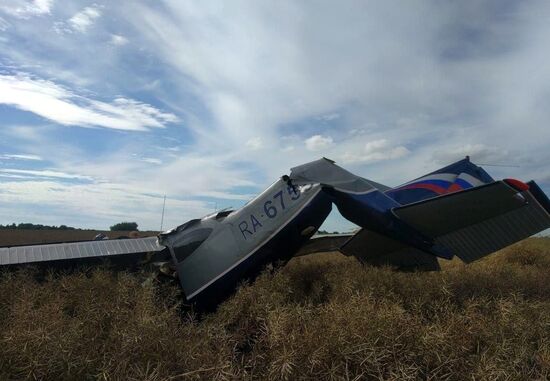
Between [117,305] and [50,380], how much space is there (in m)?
1.67

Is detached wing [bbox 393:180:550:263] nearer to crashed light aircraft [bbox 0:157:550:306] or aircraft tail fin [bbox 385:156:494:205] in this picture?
crashed light aircraft [bbox 0:157:550:306]

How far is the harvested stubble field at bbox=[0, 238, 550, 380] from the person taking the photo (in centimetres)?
338

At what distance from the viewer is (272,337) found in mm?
3949

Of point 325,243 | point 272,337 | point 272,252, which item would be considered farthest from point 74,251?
point 325,243

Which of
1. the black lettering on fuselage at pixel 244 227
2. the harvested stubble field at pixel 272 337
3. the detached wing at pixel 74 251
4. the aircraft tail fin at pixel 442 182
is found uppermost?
the aircraft tail fin at pixel 442 182

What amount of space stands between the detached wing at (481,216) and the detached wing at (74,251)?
5240mm

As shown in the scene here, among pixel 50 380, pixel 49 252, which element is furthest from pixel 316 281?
pixel 49 252

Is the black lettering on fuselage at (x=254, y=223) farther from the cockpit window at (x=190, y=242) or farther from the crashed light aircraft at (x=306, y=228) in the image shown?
the cockpit window at (x=190, y=242)

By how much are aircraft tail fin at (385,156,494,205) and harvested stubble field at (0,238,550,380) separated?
3381 millimetres

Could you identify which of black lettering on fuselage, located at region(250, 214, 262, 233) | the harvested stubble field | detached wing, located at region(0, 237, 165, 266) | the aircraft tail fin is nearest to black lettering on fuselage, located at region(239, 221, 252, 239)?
black lettering on fuselage, located at region(250, 214, 262, 233)

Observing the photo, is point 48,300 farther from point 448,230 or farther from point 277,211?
point 448,230

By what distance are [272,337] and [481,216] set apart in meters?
4.65

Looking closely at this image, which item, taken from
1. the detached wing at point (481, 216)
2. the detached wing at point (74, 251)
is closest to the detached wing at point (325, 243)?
the detached wing at point (481, 216)

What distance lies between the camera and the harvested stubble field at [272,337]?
11.1ft
